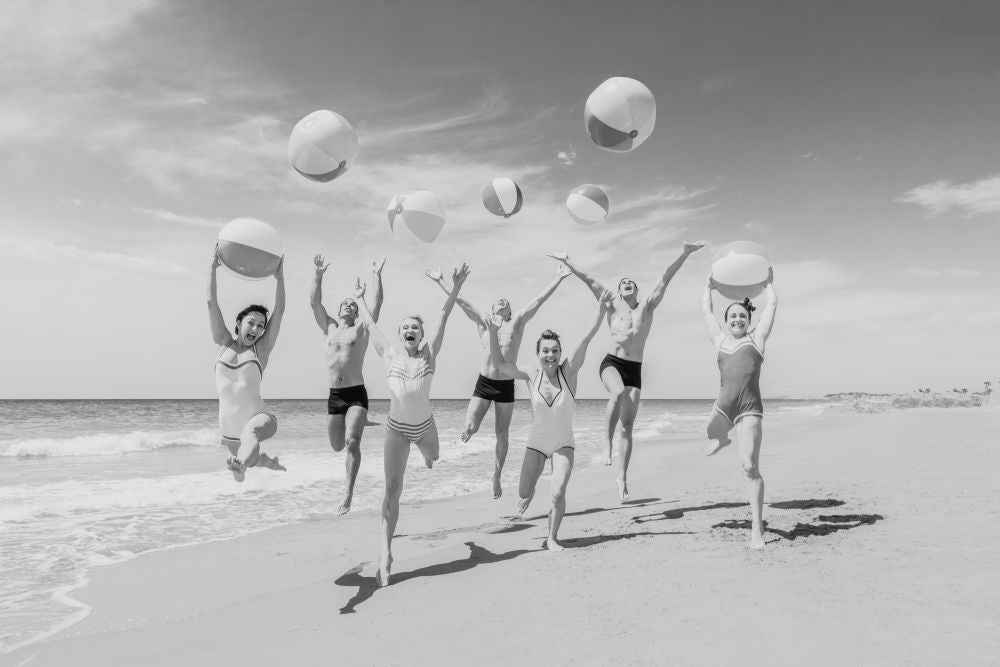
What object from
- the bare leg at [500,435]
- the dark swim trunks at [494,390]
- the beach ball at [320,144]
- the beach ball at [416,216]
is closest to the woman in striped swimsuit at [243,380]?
the beach ball at [320,144]

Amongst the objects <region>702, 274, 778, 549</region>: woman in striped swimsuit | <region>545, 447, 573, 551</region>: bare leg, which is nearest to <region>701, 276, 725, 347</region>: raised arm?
<region>702, 274, 778, 549</region>: woman in striped swimsuit

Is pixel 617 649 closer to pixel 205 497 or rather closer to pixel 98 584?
pixel 98 584

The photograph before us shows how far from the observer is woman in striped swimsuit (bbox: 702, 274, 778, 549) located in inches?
208

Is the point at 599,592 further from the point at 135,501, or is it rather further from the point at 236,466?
the point at 135,501

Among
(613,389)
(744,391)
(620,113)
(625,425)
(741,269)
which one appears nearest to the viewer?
(744,391)

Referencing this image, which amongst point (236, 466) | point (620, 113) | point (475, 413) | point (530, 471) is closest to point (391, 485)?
point (236, 466)

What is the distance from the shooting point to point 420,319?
5.48 meters

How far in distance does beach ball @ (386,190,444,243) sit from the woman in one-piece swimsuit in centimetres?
211

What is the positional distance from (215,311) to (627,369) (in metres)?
5.22

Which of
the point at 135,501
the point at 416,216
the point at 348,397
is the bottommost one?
the point at 135,501

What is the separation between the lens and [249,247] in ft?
16.6

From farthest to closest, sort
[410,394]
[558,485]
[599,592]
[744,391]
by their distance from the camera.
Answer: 1. [558,485]
2. [744,391]
3. [410,394]
4. [599,592]

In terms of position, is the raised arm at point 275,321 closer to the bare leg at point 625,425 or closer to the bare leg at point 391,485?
the bare leg at point 391,485

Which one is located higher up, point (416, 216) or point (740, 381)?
point (416, 216)
